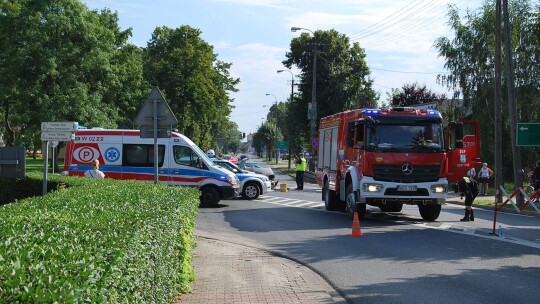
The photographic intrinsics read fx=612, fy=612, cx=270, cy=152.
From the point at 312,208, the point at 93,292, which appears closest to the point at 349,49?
the point at 312,208

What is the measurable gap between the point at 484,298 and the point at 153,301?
182 inches

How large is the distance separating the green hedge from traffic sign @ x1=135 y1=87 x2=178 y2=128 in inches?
215

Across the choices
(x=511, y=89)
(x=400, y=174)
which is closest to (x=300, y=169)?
(x=511, y=89)

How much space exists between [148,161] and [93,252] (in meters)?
17.8

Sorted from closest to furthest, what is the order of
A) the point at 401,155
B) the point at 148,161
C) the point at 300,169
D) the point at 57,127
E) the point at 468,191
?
the point at 401,155, the point at 468,191, the point at 57,127, the point at 148,161, the point at 300,169

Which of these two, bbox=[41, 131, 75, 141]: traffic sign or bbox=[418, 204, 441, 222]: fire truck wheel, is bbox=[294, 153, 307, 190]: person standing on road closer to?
bbox=[418, 204, 441, 222]: fire truck wheel

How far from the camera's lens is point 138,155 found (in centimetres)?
2127

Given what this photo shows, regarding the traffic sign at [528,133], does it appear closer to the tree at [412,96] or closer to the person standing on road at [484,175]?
the person standing on road at [484,175]

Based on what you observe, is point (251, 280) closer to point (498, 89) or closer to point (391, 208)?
point (391, 208)

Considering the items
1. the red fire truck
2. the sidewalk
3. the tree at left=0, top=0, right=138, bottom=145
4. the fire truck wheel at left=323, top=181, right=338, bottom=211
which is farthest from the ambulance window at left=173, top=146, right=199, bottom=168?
the tree at left=0, top=0, right=138, bottom=145

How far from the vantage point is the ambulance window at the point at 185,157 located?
21.0m

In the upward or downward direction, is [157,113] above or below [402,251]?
above

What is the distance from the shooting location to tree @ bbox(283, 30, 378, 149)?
53.5 meters

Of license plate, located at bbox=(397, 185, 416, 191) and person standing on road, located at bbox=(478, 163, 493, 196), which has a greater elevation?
person standing on road, located at bbox=(478, 163, 493, 196)
